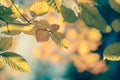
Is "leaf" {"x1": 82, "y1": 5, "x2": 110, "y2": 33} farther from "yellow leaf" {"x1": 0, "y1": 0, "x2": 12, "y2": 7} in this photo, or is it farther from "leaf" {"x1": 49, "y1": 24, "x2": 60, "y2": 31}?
"yellow leaf" {"x1": 0, "y1": 0, "x2": 12, "y2": 7}

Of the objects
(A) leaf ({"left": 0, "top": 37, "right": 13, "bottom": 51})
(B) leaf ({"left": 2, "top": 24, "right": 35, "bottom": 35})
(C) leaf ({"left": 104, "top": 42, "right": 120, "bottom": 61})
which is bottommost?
(C) leaf ({"left": 104, "top": 42, "right": 120, "bottom": 61})

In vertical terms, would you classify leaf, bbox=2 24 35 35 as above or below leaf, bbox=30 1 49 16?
Result: below

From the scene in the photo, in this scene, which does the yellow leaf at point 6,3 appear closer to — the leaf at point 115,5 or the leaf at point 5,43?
the leaf at point 5,43

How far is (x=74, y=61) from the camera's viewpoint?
4164mm

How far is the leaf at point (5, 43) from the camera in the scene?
0.69m

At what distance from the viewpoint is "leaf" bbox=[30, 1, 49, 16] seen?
2.35 ft

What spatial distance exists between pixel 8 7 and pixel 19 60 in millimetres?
131

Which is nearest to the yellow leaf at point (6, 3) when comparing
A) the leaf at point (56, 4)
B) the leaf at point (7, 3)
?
the leaf at point (7, 3)

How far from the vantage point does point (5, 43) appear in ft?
2.30

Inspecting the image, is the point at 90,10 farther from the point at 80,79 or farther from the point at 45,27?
the point at 80,79

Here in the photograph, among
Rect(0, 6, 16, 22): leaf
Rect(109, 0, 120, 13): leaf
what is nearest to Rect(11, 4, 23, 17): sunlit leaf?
Rect(0, 6, 16, 22): leaf

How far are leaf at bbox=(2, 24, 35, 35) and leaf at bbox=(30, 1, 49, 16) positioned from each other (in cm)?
4

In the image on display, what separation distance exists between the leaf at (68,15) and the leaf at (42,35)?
0.07 meters

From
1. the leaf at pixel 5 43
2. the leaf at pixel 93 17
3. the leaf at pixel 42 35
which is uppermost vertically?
the leaf at pixel 93 17
